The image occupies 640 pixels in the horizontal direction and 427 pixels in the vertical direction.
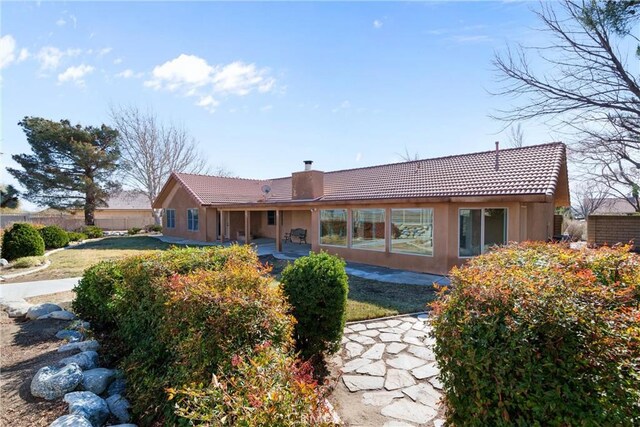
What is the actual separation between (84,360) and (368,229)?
10668 millimetres

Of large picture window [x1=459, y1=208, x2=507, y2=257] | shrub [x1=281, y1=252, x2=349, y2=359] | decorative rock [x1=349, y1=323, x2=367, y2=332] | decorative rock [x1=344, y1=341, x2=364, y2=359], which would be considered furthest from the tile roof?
shrub [x1=281, y1=252, x2=349, y2=359]

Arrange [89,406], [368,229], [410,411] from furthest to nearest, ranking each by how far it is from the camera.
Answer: [368,229] < [410,411] < [89,406]

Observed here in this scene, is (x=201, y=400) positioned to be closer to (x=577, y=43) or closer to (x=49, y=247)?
(x=577, y=43)

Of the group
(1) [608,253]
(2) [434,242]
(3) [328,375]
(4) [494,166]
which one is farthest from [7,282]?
(4) [494,166]

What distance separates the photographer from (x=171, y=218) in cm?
2569

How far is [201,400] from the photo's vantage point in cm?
217

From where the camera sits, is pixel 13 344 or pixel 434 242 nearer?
pixel 13 344

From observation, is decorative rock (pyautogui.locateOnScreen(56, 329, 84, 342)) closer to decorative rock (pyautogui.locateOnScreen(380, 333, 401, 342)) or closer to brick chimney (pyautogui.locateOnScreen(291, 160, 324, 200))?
decorative rock (pyautogui.locateOnScreen(380, 333, 401, 342))

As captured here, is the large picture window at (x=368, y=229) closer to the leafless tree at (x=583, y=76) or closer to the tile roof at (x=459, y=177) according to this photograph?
the tile roof at (x=459, y=177)

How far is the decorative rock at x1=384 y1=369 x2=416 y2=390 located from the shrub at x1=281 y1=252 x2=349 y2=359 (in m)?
0.77

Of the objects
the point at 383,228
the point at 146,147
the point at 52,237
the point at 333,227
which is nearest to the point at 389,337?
the point at 383,228

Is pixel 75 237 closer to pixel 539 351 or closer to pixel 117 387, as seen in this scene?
pixel 117 387

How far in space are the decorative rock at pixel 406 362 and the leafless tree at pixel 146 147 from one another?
109 feet

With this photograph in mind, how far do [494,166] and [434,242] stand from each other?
4.18m
